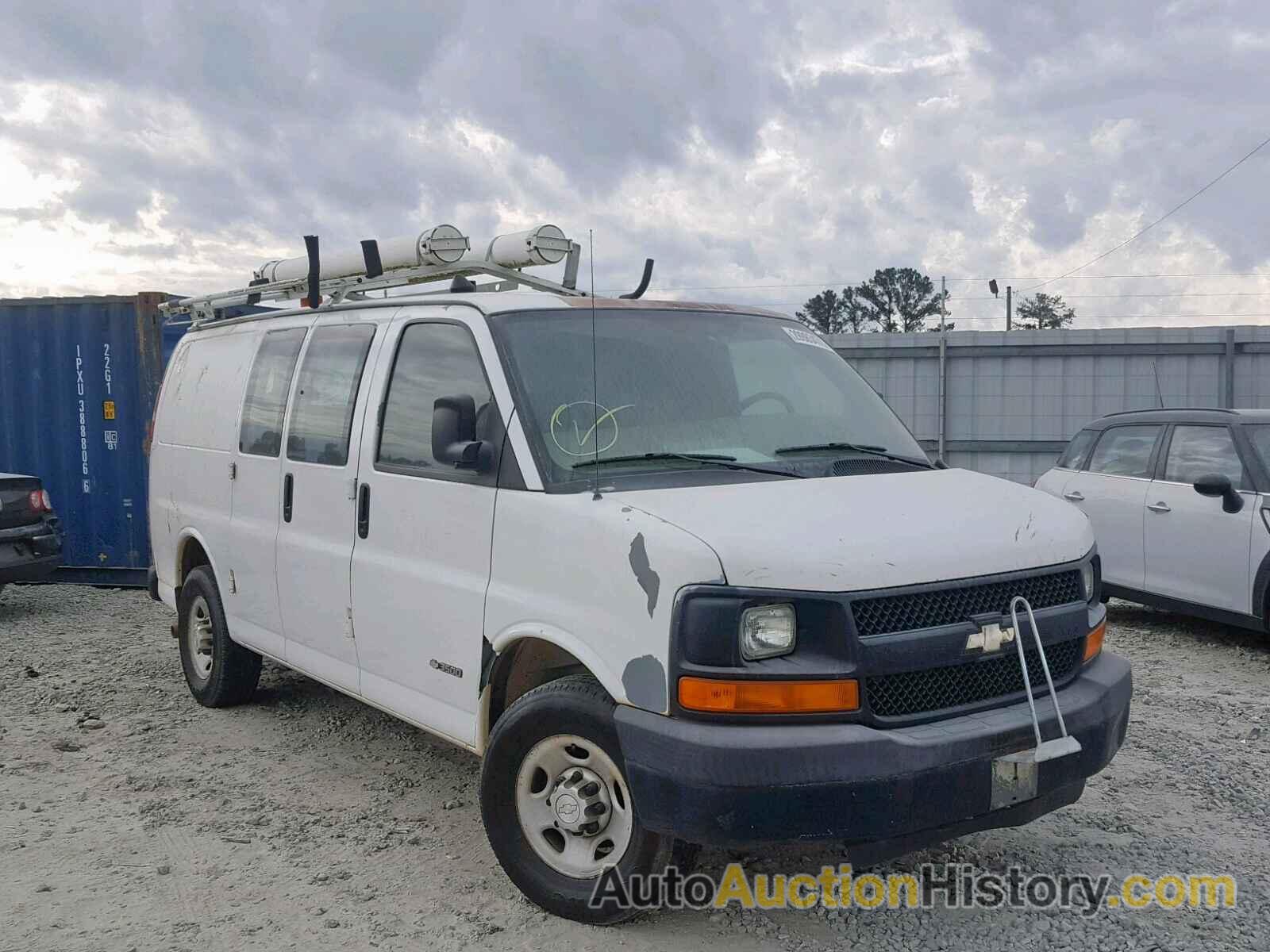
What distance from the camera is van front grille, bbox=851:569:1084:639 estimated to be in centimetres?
313

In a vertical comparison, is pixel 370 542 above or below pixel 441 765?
above

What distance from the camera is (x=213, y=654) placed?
6078mm

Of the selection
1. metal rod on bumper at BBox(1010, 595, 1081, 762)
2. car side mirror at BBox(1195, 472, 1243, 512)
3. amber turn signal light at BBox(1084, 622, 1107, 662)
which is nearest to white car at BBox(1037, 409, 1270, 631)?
car side mirror at BBox(1195, 472, 1243, 512)

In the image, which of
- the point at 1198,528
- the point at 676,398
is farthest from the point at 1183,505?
the point at 676,398

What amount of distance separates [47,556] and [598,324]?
6.70 m

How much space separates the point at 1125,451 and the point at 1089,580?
5148 mm

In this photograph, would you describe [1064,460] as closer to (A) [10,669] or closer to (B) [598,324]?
(B) [598,324]

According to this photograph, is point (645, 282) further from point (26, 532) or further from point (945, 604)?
point (26, 532)

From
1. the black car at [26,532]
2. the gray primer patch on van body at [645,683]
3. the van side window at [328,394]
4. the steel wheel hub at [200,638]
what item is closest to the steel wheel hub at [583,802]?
the gray primer patch on van body at [645,683]

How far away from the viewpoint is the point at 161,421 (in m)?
6.64

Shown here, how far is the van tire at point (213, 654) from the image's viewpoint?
5922 mm

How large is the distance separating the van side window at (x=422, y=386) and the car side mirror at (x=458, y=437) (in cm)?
17

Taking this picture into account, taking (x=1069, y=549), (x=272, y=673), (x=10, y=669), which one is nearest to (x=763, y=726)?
(x=1069, y=549)

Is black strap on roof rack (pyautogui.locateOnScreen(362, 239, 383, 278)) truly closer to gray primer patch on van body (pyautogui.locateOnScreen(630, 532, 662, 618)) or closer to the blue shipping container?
gray primer patch on van body (pyautogui.locateOnScreen(630, 532, 662, 618))
